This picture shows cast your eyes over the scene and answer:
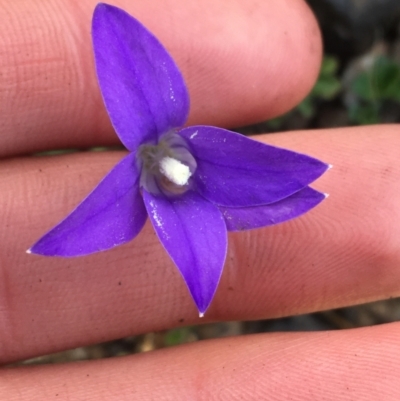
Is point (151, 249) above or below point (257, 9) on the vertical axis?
below

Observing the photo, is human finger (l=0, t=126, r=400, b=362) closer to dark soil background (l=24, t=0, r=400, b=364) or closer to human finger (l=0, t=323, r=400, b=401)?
human finger (l=0, t=323, r=400, b=401)

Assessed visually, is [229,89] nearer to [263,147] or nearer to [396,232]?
[263,147]

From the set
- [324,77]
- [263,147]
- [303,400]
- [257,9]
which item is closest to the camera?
[263,147]

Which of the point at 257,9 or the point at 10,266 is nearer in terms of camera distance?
the point at 10,266

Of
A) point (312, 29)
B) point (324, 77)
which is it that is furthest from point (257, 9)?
point (324, 77)

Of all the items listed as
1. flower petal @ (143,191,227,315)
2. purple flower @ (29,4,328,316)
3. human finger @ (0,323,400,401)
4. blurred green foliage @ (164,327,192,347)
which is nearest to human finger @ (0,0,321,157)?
purple flower @ (29,4,328,316)

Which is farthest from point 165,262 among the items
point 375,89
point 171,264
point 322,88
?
point 375,89
